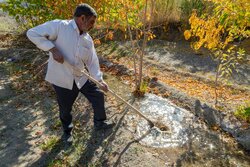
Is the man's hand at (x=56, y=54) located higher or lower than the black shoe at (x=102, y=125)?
higher

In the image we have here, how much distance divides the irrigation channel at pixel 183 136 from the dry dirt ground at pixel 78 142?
0.01 metres

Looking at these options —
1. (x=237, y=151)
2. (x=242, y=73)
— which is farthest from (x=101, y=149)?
(x=242, y=73)

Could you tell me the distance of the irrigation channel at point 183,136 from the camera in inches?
137

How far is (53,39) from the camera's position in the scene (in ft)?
10.2

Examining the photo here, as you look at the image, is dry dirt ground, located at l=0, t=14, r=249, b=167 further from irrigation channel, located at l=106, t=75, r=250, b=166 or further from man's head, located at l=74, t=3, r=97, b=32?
man's head, located at l=74, t=3, r=97, b=32

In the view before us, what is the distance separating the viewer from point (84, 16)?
294cm

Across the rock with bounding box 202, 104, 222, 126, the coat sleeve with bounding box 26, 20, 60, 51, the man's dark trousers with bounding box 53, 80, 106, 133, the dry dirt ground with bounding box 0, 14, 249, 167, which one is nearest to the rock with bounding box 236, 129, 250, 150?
the dry dirt ground with bounding box 0, 14, 249, 167

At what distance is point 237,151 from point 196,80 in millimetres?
2175

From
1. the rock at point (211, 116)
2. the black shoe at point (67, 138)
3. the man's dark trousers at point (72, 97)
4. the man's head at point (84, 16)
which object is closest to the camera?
the man's head at point (84, 16)

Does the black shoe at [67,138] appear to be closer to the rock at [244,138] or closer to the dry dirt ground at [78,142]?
the dry dirt ground at [78,142]

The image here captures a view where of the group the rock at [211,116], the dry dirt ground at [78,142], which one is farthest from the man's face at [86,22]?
the rock at [211,116]

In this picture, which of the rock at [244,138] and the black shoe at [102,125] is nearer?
the rock at [244,138]

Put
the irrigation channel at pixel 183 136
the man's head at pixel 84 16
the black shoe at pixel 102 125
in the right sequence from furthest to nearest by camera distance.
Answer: the black shoe at pixel 102 125, the irrigation channel at pixel 183 136, the man's head at pixel 84 16

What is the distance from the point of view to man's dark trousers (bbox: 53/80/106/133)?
3303mm
